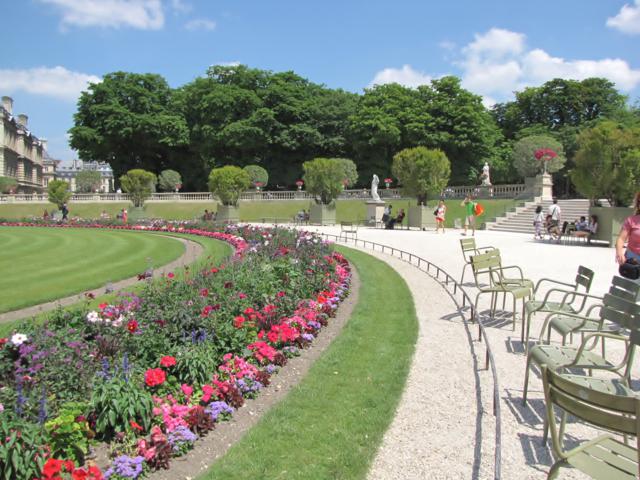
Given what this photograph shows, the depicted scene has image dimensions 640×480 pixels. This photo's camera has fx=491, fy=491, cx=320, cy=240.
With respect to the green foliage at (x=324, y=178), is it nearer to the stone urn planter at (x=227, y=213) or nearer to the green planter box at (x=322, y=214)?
the green planter box at (x=322, y=214)

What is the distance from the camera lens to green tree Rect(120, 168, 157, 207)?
139 ft

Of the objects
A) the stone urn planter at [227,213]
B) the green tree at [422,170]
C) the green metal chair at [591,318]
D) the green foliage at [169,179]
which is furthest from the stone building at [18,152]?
the green metal chair at [591,318]

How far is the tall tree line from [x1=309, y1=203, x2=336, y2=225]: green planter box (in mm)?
17159

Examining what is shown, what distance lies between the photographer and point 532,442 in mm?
4391

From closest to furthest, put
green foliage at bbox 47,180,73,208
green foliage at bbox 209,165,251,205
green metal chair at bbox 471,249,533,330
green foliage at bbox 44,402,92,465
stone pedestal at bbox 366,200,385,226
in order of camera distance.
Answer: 1. green foliage at bbox 44,402,92,465
2. green metal chair at bbox 471,249,533,330
3. stone pedestal at bbox 366,200,385,226
4. green foliage at bbox 209,165,251,205
5. green foliage at bbox 47,180,73,208

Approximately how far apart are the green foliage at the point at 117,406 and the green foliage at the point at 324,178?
102 ft

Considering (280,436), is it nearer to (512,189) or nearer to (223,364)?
(223,364)

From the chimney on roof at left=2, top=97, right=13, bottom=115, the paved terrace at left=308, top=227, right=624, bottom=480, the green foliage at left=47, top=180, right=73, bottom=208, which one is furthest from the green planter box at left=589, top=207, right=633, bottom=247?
the chimney on roof at left=2, top=97, right=13, bottom=115

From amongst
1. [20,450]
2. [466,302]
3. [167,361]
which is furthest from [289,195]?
[20,450]

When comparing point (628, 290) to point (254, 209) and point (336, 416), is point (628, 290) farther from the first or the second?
point (254, 209)

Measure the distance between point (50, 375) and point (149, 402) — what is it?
36.3 inches

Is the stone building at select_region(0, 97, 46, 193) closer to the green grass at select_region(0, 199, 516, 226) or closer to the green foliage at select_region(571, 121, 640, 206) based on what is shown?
the green grass at select_region(0, 199, 516, 226)

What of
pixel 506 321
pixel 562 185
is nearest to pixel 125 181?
pixel 506 321

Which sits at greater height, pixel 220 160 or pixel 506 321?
pixel 220 160
